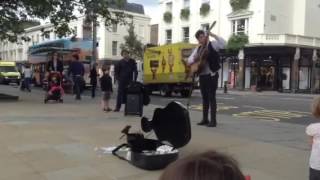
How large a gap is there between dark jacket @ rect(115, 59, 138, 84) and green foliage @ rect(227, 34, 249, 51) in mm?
33110

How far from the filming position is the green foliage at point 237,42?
1861 inches

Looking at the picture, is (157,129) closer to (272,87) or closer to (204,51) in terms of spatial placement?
(204,51)

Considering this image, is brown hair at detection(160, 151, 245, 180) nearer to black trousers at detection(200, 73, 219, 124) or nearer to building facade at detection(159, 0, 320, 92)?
black trousers at detection(200, 73, 219, 124)

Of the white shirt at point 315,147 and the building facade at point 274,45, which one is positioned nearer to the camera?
the white shirt at point 315,147

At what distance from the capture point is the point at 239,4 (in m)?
48.7

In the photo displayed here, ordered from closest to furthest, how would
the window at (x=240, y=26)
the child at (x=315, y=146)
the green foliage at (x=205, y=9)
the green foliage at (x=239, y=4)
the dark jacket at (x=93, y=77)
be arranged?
the child at (x=315, y=146), the dark jacket at (x=93, y=77), the green foliage at (x=239, y=4), the window at (x=240, y=26), the green foliage at (x=205, y=9)

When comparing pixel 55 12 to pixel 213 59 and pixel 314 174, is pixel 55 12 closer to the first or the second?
pixel 213 59

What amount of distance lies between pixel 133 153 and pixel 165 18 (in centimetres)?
5211

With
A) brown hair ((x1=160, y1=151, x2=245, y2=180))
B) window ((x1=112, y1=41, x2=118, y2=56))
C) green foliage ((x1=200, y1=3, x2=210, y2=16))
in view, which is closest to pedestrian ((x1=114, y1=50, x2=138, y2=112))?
brown hair ((x1=160, y1=151, x2=245, y2=180))

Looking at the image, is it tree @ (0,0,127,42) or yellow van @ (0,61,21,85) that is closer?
tree @ (0,0,127,42)

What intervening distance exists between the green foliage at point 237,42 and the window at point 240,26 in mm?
818

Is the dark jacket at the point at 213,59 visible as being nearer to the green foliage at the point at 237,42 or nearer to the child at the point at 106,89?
the child at the point at 106,89

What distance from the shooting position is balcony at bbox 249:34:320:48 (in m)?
45.3

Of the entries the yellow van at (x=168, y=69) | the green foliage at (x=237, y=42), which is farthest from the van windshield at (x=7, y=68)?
the yellow van at (x=168, y=69)
